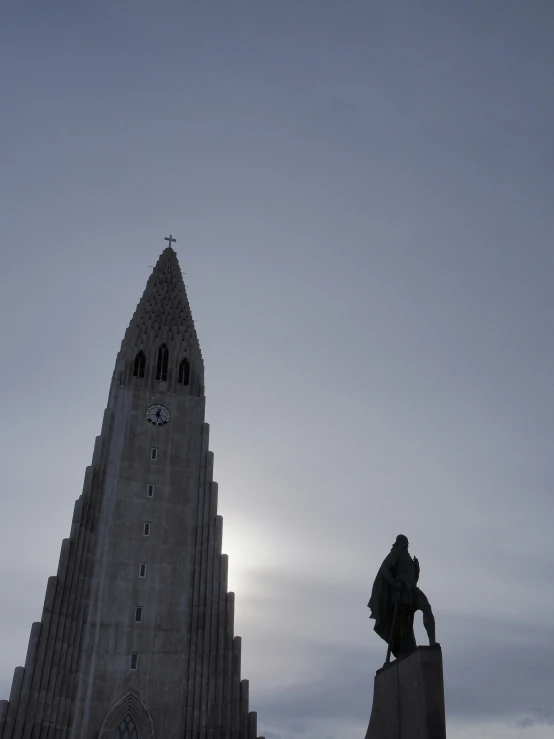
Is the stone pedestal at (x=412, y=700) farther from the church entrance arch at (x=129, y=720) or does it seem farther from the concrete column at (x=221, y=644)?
the church entrance arch at (x=129, y=720)

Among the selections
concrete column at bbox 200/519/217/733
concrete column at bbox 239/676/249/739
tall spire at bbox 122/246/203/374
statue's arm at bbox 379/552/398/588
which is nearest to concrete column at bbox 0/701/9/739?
concrete column at bbox 200/519/217/733

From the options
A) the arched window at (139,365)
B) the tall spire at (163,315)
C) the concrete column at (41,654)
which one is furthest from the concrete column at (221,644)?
the tall spire at (163,315)

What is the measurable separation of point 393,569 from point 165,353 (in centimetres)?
4174

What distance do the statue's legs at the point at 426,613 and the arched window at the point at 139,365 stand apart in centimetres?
4088

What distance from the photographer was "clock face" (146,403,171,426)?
2115 inches

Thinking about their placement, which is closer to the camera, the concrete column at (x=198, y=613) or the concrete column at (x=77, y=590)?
the concrete column at (x=77, y=590)

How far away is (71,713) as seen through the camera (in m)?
41.3

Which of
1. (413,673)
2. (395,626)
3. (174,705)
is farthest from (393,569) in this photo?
(174,705)

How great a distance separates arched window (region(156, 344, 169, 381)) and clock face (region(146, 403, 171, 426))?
300 cm

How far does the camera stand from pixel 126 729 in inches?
1649

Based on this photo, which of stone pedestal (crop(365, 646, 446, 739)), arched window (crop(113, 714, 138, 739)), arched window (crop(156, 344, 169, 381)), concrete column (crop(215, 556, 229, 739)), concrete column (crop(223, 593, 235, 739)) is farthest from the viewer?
arched window (crop(156, 344, 169, 381))

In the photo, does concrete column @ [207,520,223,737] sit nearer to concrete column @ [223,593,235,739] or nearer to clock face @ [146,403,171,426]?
concrete column @ [223,593,235,739]

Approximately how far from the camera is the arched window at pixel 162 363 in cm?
5697

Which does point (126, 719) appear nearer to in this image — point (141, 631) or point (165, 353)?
point (141, 631)
